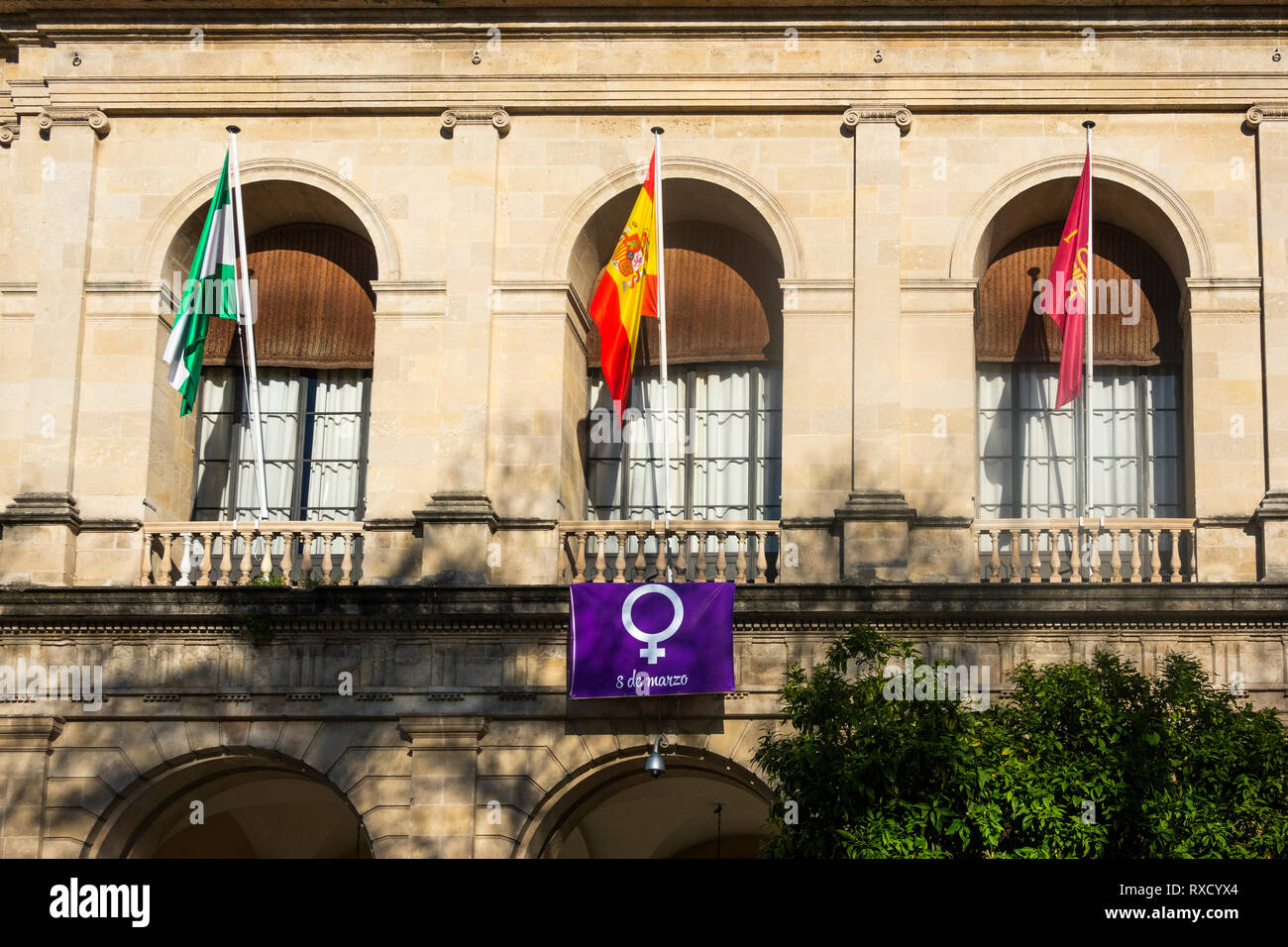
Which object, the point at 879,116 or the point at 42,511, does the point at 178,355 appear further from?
the point at 879,116

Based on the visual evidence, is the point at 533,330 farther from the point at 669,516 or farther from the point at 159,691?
the point at 159,691

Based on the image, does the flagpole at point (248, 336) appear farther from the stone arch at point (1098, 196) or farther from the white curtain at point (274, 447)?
the stone arch at point (1098, 196)

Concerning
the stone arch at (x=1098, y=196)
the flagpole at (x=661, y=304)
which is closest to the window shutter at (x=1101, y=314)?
the stone arch at (x=1098, y=196)

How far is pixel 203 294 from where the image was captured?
28531mm

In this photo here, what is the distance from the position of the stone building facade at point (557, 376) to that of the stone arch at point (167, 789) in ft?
0.26

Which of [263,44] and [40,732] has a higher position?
[263,44]

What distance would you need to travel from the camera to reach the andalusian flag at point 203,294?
28125mm

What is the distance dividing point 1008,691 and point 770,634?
295 centimetres

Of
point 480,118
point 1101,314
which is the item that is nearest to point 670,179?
point 480,118

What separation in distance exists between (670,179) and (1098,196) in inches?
225

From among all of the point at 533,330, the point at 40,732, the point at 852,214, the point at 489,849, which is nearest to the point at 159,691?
the point at 40,732

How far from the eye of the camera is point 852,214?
93.5 feet

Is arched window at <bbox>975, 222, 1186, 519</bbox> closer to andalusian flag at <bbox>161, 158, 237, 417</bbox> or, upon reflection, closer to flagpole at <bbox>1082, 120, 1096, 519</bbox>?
flagpole at <bbox>1082, 120, 1096, 519</bbox>

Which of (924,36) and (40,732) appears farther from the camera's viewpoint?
(924,36)
